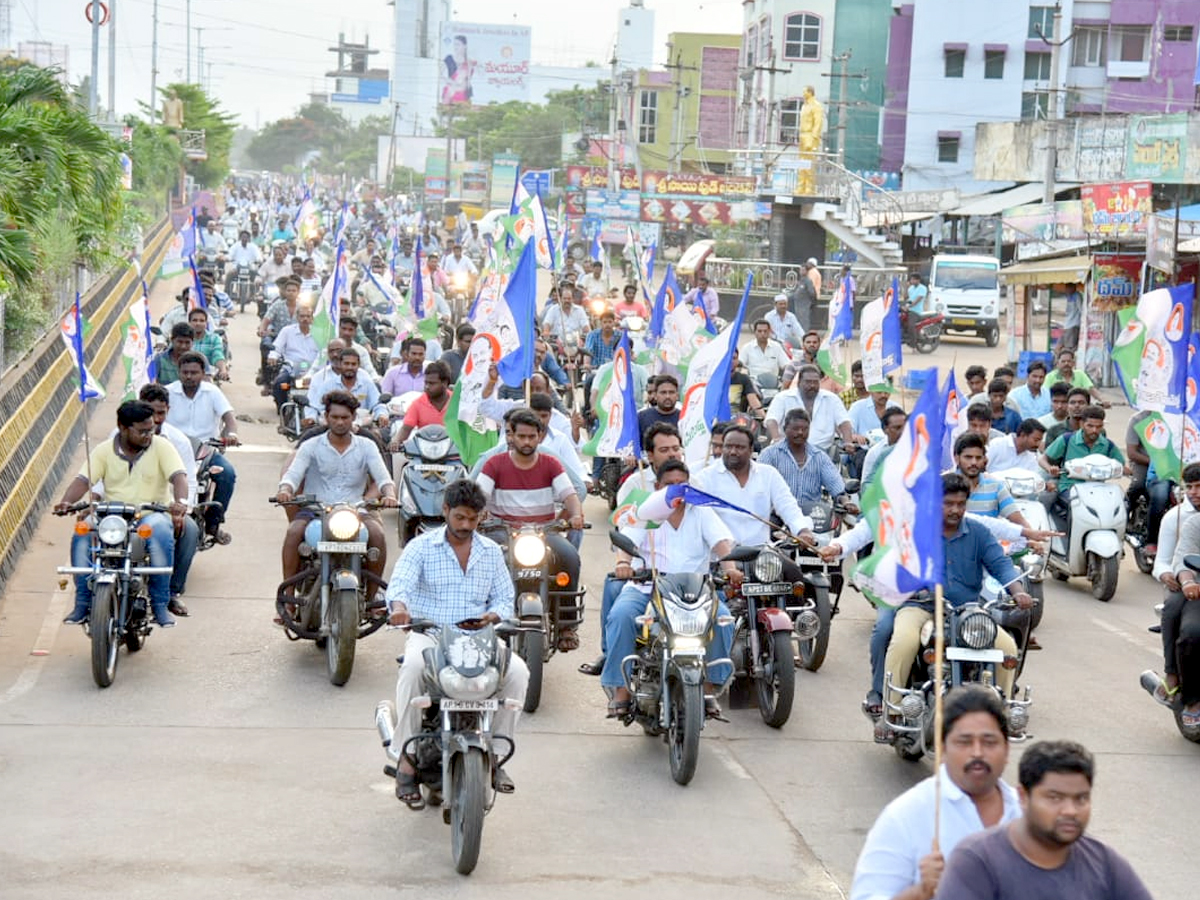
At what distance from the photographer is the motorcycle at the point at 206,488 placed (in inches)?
549

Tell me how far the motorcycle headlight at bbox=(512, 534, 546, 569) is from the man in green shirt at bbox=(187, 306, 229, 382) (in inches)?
386

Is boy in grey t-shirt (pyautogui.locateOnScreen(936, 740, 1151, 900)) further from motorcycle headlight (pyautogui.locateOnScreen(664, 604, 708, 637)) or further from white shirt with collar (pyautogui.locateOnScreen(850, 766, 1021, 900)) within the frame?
motorcycle headlight (pyautogui.locateOnScreen(664, 604, 708, 637))

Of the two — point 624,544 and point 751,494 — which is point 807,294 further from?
point 624,544

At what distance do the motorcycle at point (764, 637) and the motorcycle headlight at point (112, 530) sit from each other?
3399 mm

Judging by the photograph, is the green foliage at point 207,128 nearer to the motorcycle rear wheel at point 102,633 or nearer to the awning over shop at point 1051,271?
the awning over shop at point 1051,271

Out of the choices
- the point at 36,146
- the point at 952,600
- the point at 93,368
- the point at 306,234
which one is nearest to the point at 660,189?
the point at 306,234

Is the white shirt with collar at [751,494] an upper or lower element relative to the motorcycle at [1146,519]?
upper

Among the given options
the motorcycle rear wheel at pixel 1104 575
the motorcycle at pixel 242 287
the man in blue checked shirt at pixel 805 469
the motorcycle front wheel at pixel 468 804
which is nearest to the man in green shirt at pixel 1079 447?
the motorcycle rear wheel at pixel 1104 575

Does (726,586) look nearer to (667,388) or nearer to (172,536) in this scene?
(172,536)

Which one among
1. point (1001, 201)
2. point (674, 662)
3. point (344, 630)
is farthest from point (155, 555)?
point (1001, 201)

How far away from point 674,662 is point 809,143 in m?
46.5

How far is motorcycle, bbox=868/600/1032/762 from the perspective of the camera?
9.20 meters

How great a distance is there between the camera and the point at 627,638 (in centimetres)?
1009

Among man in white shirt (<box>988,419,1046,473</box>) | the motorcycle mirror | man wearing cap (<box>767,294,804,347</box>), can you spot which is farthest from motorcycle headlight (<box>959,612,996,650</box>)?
man wearing cap (<box>767,294,804,347</box>)
